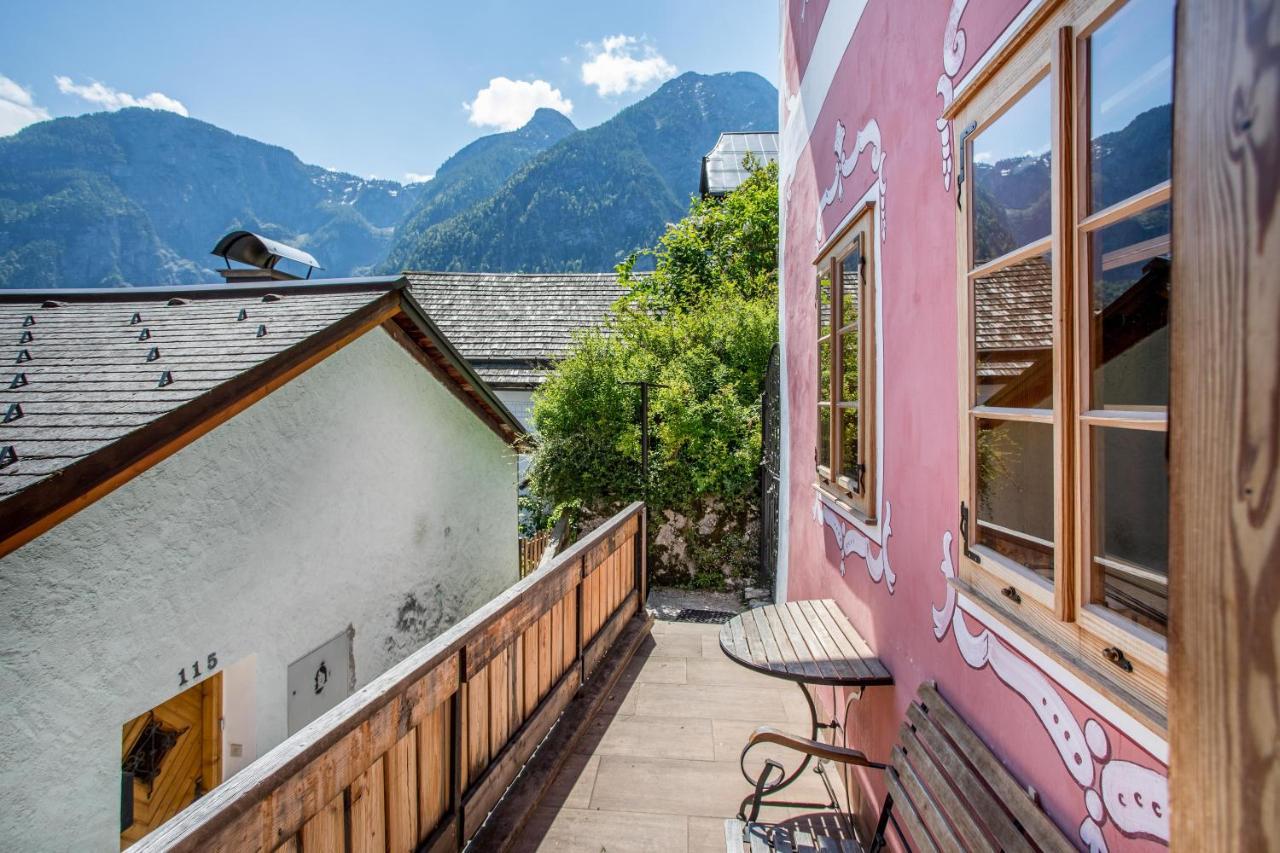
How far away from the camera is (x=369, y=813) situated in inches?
73.7

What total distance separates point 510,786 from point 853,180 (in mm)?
3237

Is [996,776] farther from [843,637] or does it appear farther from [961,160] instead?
[961,160]

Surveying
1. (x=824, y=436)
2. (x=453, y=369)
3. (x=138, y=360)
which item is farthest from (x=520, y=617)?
(x=453, y=369)

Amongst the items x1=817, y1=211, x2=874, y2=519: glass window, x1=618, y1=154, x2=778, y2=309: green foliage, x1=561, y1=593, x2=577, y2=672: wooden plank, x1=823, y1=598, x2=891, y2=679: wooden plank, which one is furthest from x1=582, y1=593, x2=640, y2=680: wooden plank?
x1=618, y1=154, x2=778, y2=309: green foliage

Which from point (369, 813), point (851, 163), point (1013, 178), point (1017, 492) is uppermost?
point (851, 163)

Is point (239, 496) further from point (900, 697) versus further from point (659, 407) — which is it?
point (659, 407)

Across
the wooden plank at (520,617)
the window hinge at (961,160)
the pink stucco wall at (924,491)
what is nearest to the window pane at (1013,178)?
the window hinge at (961,160)

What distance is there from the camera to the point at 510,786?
2.88 m

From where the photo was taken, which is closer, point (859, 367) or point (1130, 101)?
point (1130, 101)

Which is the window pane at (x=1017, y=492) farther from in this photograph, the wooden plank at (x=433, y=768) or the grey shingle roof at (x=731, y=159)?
the grey shingle roof at (x=731, y=159)

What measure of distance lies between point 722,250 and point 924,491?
11.1 m

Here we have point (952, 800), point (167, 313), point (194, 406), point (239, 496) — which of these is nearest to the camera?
point (952, 800)

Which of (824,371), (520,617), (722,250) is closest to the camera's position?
(520,617)

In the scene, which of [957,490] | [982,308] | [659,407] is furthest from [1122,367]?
[659,407]
